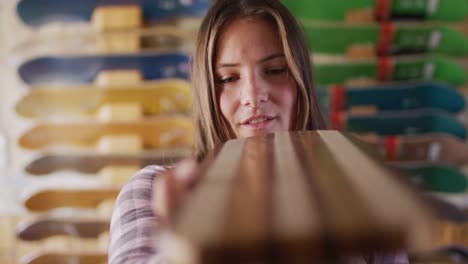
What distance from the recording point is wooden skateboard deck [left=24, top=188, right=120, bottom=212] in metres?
1.64

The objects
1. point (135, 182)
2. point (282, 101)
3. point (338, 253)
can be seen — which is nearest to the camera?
point (338, 253)

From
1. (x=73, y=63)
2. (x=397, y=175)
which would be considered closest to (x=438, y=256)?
(x=397, y=175)

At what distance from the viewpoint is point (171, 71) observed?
168cm

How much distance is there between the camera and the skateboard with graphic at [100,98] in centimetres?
165

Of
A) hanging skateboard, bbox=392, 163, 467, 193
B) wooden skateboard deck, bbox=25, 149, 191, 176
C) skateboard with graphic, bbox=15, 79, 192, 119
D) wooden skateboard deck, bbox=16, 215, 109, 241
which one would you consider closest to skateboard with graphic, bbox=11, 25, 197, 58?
skateboard with graphic, bbox=15, 79, 192, 119

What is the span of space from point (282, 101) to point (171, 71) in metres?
1.05

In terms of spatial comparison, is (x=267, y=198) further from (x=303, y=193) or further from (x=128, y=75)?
(x=128, y=75)

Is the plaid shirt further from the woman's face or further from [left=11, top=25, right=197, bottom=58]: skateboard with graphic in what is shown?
[left=11, top=25, right=197, bottom=58]: skateboard with graphic

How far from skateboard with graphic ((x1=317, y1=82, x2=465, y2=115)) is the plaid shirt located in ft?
3.66

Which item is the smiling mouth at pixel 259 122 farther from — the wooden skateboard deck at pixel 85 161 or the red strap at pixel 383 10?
the red strap at pixel 383 10

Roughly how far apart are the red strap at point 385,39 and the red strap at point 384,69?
3cm

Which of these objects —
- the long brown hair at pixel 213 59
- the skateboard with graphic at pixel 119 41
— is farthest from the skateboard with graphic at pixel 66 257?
the long brown hair at pixel 213 59

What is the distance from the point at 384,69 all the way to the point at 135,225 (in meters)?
1.41

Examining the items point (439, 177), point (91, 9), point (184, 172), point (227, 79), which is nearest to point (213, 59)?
point (227, 79)
